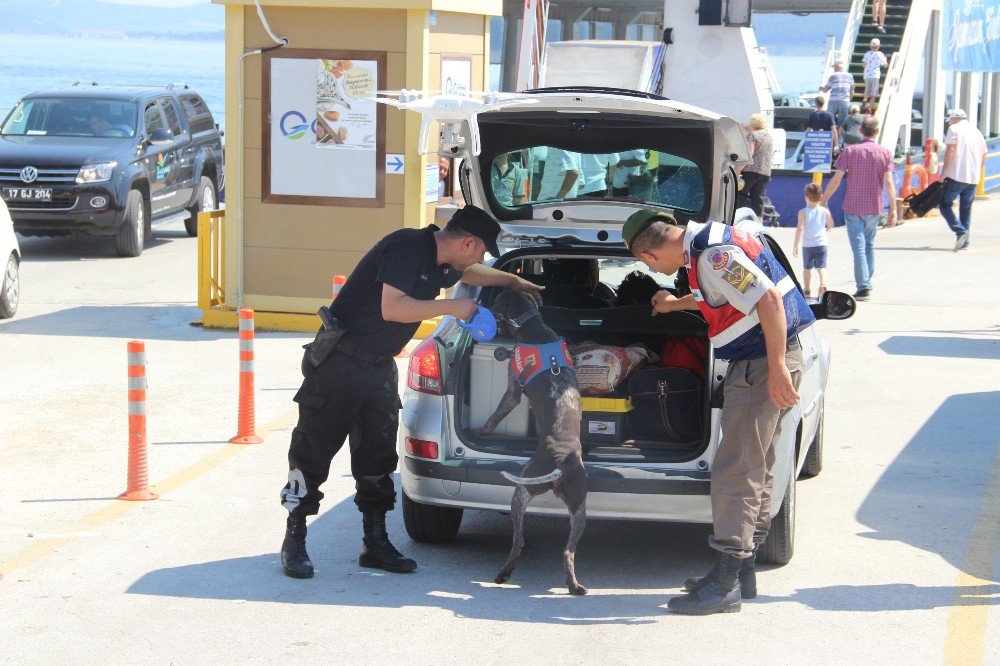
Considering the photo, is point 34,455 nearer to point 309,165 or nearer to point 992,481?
point 309,165

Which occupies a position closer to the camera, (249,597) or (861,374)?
(249,597)

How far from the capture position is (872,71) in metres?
29.5

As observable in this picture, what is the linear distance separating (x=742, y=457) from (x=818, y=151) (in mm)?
19566

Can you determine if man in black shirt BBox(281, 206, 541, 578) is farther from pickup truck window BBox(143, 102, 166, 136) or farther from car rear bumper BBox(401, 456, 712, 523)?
pickup truck window BBox(143, 102, 166, 136)

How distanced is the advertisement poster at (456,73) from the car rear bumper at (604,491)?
22.3 ft

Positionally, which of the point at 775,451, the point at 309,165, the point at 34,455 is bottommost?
the point at 34,455

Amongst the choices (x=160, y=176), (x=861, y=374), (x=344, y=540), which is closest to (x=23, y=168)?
(x=160, y=176)

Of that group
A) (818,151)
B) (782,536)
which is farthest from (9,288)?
(818,151)

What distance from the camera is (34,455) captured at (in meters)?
8.33

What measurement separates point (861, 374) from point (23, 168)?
35.3ft

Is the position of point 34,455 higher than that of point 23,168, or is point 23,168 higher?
point 23,168

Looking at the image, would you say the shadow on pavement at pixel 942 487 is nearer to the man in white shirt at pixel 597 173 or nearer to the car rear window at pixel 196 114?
the man in white shirt at pixel 597 173

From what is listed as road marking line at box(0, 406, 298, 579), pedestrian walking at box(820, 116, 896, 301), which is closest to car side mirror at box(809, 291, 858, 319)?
road marking line at box(0, 406, 298, 579)

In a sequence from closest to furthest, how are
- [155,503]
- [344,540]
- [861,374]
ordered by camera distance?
[344,540] < [155,503] < [861,374]
